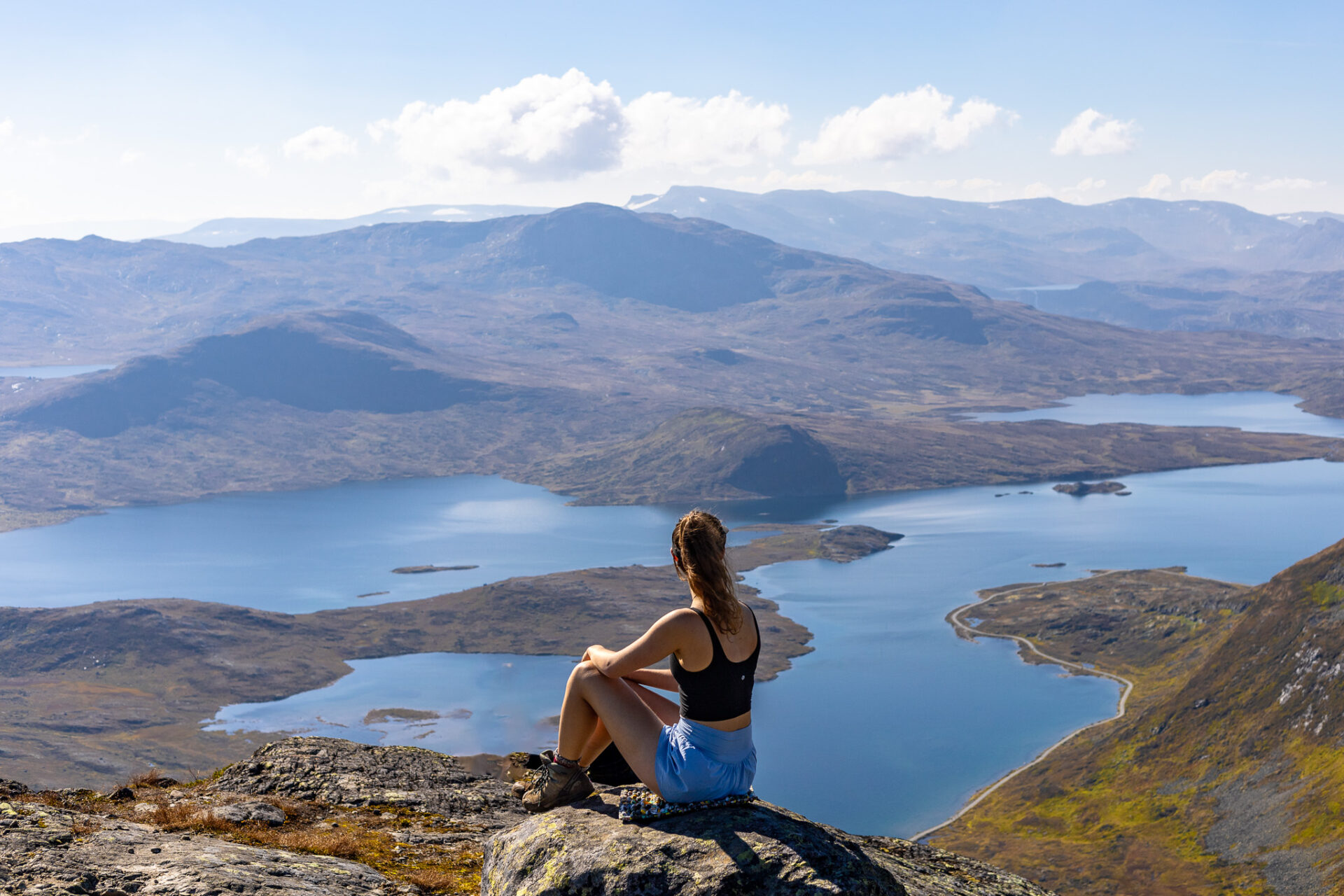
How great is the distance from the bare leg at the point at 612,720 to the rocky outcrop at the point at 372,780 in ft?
16.0

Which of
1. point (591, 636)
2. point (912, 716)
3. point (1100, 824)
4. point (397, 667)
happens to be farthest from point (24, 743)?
point (1100, 824)

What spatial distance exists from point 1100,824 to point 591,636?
11187 cm

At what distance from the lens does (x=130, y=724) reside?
168375 millimetres

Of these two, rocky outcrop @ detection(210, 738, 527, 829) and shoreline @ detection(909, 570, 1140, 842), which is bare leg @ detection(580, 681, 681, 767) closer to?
rocky outcrop @ detection(210, 738, 527, 829)

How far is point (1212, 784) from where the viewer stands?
106 m

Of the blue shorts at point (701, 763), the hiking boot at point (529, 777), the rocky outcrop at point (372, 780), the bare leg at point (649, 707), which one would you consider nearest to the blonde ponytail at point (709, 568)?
the blue shorts at point (701, 763)

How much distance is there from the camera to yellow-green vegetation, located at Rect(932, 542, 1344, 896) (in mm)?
87312

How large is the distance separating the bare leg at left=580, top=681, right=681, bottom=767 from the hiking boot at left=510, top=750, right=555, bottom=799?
0.43m

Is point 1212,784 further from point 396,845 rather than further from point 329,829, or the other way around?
point 329,829

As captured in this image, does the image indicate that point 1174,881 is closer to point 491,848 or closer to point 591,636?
point 491,848

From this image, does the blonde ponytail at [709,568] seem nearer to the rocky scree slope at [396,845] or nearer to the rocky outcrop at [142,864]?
the rocky scree slope at [396,845]

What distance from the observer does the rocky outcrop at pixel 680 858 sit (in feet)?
31.0

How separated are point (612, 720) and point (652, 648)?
1.21m

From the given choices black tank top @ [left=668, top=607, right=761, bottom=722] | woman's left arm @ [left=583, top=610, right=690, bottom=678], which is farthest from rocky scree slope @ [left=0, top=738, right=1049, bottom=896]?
woman's left arm @ [left=583, top=610, right=690, bottom=678]
